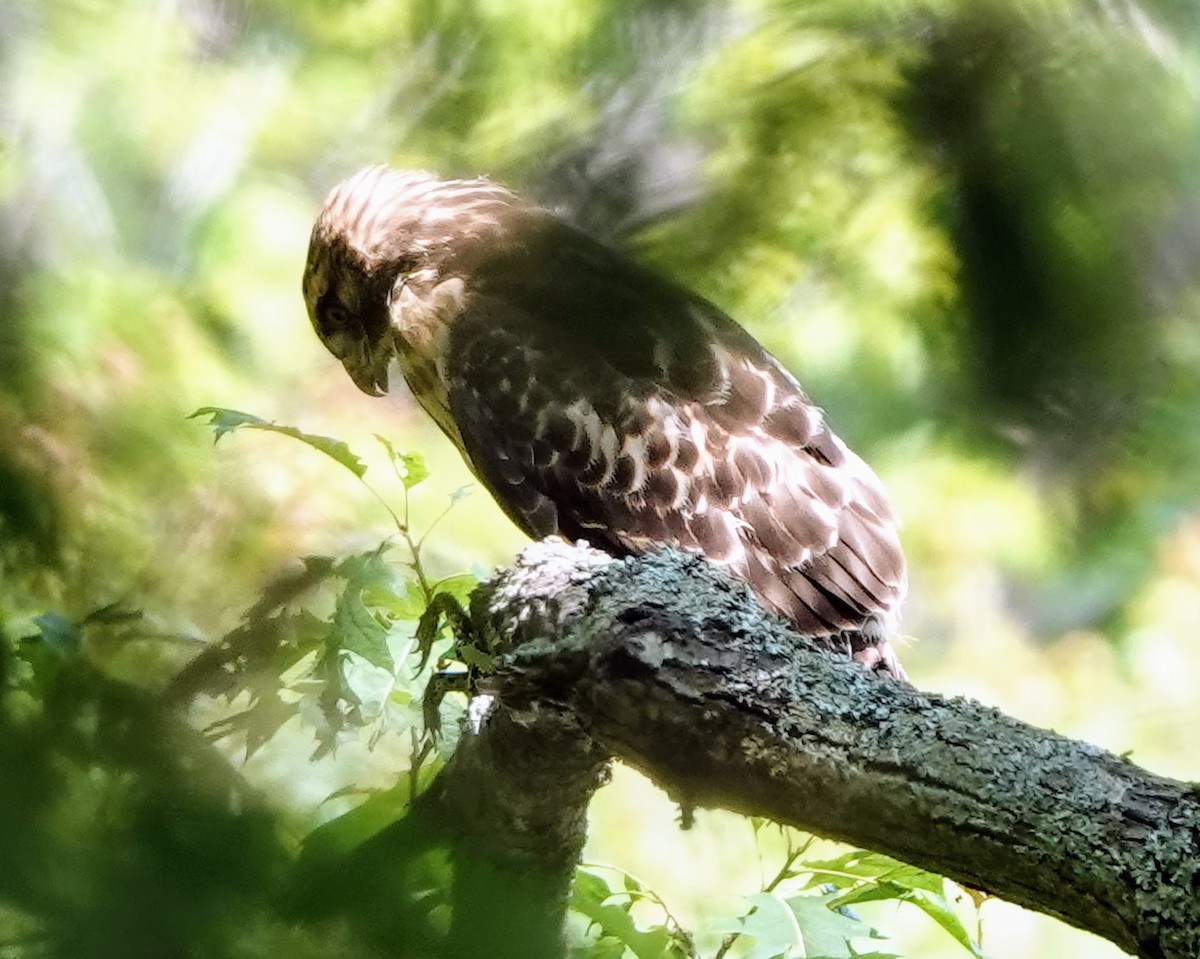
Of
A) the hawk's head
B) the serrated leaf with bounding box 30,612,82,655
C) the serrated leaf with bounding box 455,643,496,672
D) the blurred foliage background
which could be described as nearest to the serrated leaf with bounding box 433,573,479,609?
the serrated leaf with bounding box 455,643,496,672

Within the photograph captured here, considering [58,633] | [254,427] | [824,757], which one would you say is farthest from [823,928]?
[58,633]

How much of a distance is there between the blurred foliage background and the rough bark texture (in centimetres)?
9

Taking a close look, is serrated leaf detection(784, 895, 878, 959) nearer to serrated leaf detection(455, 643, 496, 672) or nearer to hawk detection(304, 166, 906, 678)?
serrated leaf detection(455, 643, 496, 672)

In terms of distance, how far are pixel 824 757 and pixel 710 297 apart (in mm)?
333

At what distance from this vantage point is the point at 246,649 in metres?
0.44

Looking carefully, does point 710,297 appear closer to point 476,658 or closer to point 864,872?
point 476,658

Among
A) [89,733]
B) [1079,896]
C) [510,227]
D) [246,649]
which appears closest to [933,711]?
[1079,896]

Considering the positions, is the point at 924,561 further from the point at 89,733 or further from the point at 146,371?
the point at 89,733

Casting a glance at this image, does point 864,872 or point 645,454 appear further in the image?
point 645,454

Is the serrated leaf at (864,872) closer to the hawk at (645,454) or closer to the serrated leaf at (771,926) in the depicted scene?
the serrated leaf at (771,926)

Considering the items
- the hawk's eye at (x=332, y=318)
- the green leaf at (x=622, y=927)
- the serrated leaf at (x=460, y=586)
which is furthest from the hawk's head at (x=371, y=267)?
the green leaf at (x=622, y=927)

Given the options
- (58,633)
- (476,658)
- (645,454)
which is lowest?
(58,633)

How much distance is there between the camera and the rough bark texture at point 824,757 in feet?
2.04

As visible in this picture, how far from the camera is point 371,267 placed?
1.60m
